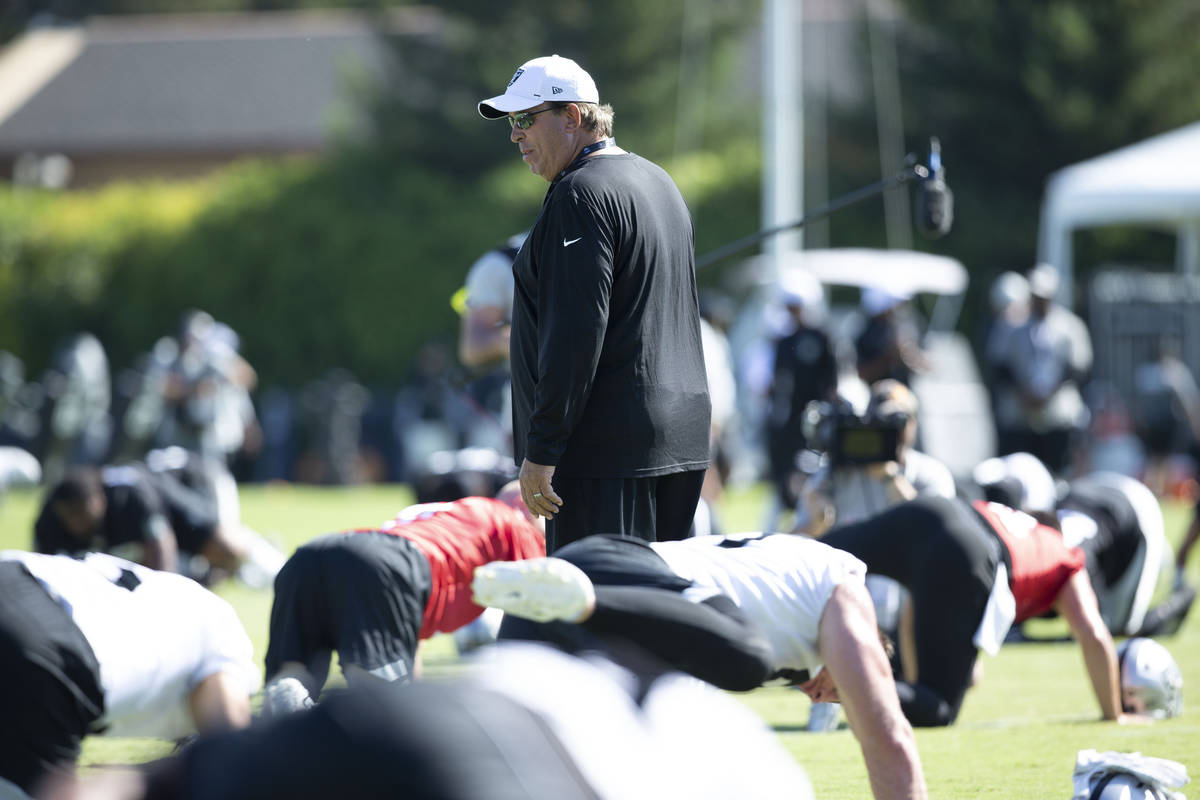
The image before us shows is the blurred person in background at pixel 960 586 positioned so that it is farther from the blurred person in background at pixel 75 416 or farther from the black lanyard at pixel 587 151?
the blurred person in background at pixel 75 416

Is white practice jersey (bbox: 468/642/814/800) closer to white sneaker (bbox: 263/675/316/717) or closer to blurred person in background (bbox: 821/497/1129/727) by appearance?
white sneaker (bbox: 263/675/316/717)

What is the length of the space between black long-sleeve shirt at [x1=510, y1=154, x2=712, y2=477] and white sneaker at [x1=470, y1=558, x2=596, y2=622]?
1.43 meters

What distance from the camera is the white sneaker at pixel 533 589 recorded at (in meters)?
2.93

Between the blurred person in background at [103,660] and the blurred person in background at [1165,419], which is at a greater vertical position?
the blurred person in background at [103,660]

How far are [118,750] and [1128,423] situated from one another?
14.9 m

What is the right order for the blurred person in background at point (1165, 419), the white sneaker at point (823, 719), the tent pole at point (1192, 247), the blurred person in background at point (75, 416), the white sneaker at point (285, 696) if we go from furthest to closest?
the blurred person in background at point (75, 416) < the tent pole at point (1192, 247) < the blurred person in background at point (1165, 419) < the white sneaker at point (823, 719) < the white sneaker at point (285, 696)

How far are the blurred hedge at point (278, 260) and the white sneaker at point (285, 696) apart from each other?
2183 centimetres

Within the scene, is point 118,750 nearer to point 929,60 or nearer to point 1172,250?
point 1172,250

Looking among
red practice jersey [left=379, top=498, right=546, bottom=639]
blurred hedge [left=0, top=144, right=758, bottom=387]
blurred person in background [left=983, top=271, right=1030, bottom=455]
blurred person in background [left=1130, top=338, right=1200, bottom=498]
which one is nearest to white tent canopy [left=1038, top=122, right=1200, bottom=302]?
blurred person in background [left=1130, top=338, right=1200, bottom=498]

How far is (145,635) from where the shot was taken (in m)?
3.28

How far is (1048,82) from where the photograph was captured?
26.8 meters

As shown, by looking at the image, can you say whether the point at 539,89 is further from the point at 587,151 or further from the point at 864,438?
the point at 864,438

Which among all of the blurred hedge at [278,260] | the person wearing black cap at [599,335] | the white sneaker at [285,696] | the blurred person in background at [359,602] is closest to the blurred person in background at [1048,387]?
the person wearing black cap at [599,335]

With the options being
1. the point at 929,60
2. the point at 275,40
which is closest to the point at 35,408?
the point at 929,60
